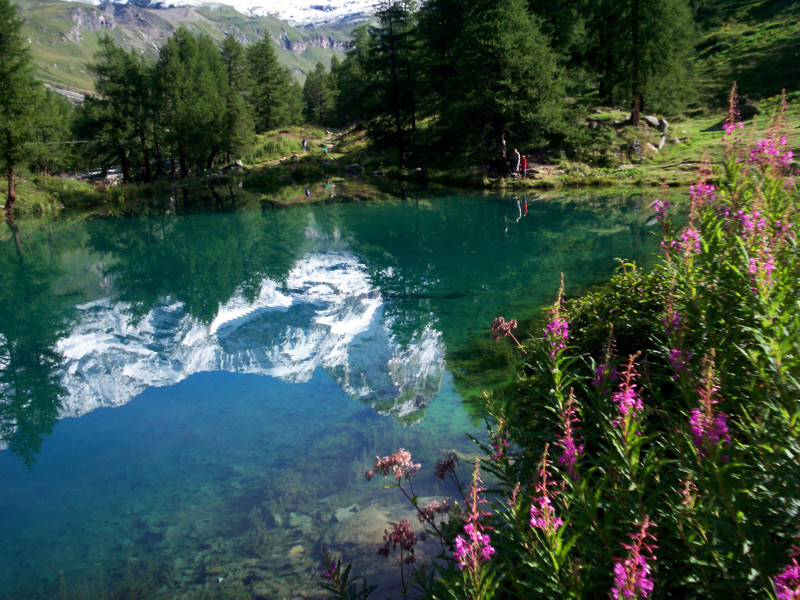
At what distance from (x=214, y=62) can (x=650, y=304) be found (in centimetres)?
7472

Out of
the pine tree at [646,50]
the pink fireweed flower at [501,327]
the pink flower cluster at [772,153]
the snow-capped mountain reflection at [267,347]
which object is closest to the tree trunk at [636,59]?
the pine tree at [646,50]

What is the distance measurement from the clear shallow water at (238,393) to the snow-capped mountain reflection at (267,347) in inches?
2.7

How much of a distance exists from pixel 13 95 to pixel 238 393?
3847cm

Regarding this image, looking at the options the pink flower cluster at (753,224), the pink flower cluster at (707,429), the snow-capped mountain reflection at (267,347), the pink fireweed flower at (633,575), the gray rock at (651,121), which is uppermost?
the gray rock at (651,121)

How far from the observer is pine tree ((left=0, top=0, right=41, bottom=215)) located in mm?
34969

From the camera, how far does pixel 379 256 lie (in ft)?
65.5

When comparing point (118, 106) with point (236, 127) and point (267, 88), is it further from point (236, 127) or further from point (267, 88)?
point (267, 88)

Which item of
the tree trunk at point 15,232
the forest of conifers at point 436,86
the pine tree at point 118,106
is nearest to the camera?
the tree trunk at point 15,232

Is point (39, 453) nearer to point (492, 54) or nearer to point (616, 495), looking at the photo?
point (616, 495)

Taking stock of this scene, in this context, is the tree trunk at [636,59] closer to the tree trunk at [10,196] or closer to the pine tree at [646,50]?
the pine tree at [646,50]

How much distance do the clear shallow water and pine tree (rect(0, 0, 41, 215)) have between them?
18.1m

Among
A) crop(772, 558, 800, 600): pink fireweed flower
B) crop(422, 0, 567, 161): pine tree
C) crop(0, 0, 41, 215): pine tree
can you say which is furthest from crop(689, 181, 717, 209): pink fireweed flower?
crop(0, 0, 41, 215): pine tree

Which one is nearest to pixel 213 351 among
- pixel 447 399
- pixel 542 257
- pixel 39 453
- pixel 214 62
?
pixel 39 453

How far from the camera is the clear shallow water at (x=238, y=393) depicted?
18.5 feet
